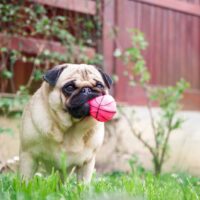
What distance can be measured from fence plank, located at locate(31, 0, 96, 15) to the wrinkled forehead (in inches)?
114

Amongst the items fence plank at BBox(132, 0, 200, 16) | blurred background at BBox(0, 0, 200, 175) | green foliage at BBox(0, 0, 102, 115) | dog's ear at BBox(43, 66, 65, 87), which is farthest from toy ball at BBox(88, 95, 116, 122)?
fence plank at BBox(132, 0, 200, 16)

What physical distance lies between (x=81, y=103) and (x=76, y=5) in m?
3.68

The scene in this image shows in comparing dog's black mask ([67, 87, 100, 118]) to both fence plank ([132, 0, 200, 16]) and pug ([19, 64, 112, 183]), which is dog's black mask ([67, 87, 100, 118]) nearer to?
pug ([19, 64, 112, 183])

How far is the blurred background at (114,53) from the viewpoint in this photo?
22.1ft

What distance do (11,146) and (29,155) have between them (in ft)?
9.97

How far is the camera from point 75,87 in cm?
387

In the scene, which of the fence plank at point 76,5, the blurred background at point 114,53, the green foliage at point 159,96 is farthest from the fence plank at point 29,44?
the green foliage at point 159,96

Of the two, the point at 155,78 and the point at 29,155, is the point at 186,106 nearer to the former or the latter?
the point at 155,78

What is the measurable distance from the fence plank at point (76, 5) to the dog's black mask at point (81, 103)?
3.17 meters

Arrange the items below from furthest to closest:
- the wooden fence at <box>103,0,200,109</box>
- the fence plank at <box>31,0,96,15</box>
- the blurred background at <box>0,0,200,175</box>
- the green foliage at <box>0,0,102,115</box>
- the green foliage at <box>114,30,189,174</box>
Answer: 1. the wooden fence at <box>103,0,200,109</box>
2. the green foliage at <box>114,30,189,174</box>
3. the fence plank at <box>31,0,96,15</box>
4. the blurred background at <box>0,0,200,175</box>
5. the green foliage at <box>0,0,102,115</box>

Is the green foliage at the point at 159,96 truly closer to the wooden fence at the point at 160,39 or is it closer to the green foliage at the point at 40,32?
the green foliage at the point at 40,32

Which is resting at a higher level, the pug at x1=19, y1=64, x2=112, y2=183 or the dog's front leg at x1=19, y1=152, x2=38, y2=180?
the pug at x1=19, y1=64, x2=112, y2=183

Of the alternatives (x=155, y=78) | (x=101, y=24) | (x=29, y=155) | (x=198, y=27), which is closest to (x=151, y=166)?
(x=155, y=78)

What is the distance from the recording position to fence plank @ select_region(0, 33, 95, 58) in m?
6.61
